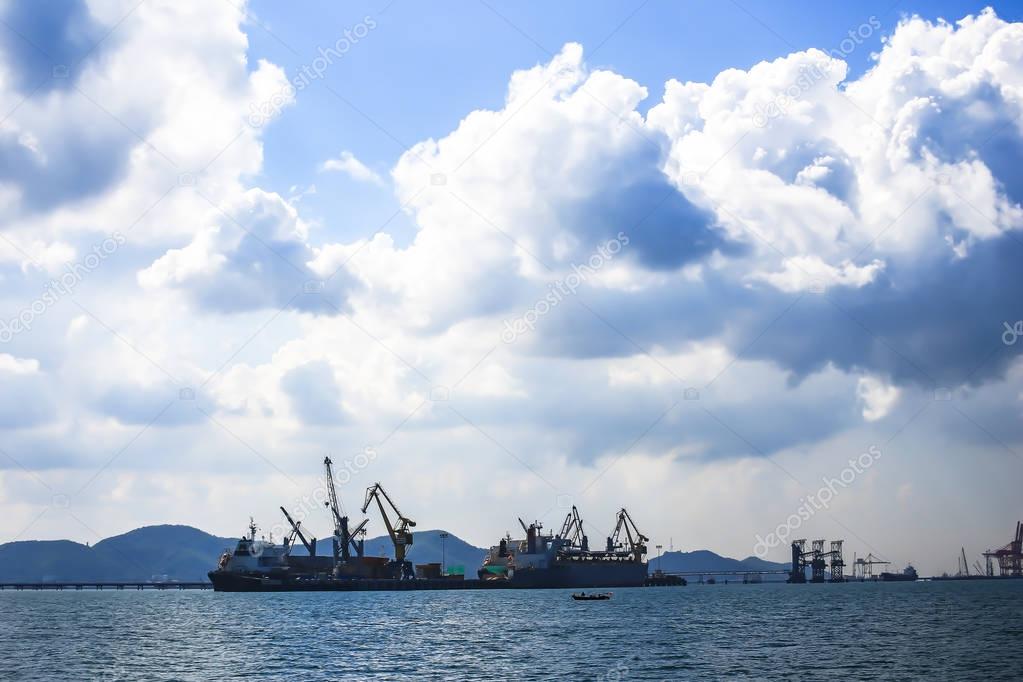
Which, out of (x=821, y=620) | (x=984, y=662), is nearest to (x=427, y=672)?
(x=984, y=662)

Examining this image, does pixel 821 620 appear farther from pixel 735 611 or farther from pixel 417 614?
pixel 417 614

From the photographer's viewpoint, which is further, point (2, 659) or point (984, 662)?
point (2, 659)

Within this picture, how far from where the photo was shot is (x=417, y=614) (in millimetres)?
149000

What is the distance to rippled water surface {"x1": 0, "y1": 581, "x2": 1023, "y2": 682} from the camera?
7119 cm

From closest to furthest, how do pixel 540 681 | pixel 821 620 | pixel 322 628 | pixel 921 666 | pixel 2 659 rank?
→ pixel 540 681
pixel 921 666
pixel 2 659
pixel 322 628
pixel 821 620

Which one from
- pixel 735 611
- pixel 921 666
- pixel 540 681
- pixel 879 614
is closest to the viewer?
pixel 540 681

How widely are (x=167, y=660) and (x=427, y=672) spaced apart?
24.6 meters

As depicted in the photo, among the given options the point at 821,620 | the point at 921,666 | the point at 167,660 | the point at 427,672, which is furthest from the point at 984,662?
the point at 167,660

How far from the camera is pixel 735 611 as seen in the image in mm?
160750

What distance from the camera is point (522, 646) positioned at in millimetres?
91438

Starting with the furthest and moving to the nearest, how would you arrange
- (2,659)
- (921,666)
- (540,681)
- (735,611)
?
(735,611), (2,659), (921,666), (540,681)

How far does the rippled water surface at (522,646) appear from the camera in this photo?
234ft

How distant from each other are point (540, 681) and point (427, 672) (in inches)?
416

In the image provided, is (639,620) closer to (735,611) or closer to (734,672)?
(735,611)
